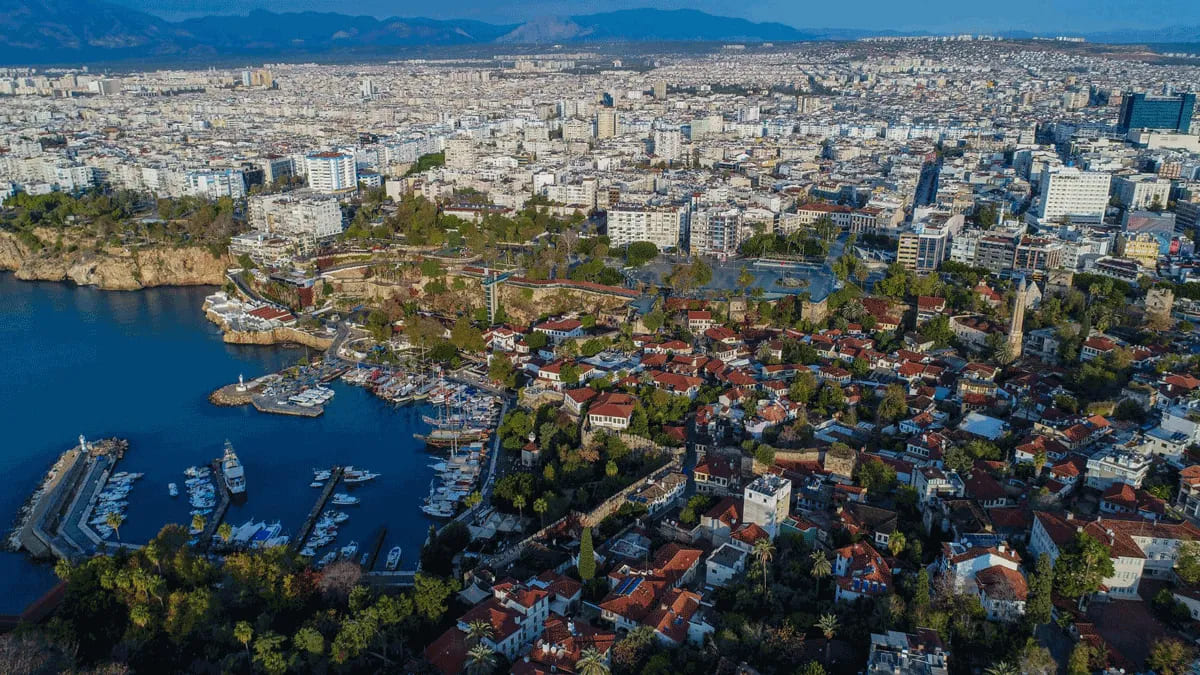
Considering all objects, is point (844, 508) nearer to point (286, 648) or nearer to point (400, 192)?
point (286, 648)

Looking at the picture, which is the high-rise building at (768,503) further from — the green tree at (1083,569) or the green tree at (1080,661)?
the green tree at (1080,661)

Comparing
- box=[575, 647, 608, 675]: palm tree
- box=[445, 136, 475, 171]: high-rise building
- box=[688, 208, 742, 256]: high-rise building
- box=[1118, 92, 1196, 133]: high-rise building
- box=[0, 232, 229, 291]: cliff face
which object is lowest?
box=[0, 232, 229, 291]: cliff face

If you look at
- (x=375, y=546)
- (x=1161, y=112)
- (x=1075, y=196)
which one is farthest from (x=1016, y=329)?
(x=1161, y=112)

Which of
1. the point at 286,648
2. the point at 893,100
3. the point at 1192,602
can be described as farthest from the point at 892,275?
the point at 893,100

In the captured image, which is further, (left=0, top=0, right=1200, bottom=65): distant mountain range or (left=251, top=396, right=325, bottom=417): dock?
(left=0, top=0, right=1200, bottom=65): distant mountain range

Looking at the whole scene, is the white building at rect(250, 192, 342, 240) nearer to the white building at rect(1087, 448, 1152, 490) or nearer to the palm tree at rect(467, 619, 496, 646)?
the palm tree at rect(467, 619, 496, 646)

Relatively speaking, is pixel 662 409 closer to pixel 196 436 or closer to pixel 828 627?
pixel 828 627

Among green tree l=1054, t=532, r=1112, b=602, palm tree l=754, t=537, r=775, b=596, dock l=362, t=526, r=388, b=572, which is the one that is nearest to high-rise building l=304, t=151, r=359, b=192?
dock l=362, t=526, r=388, b=572
